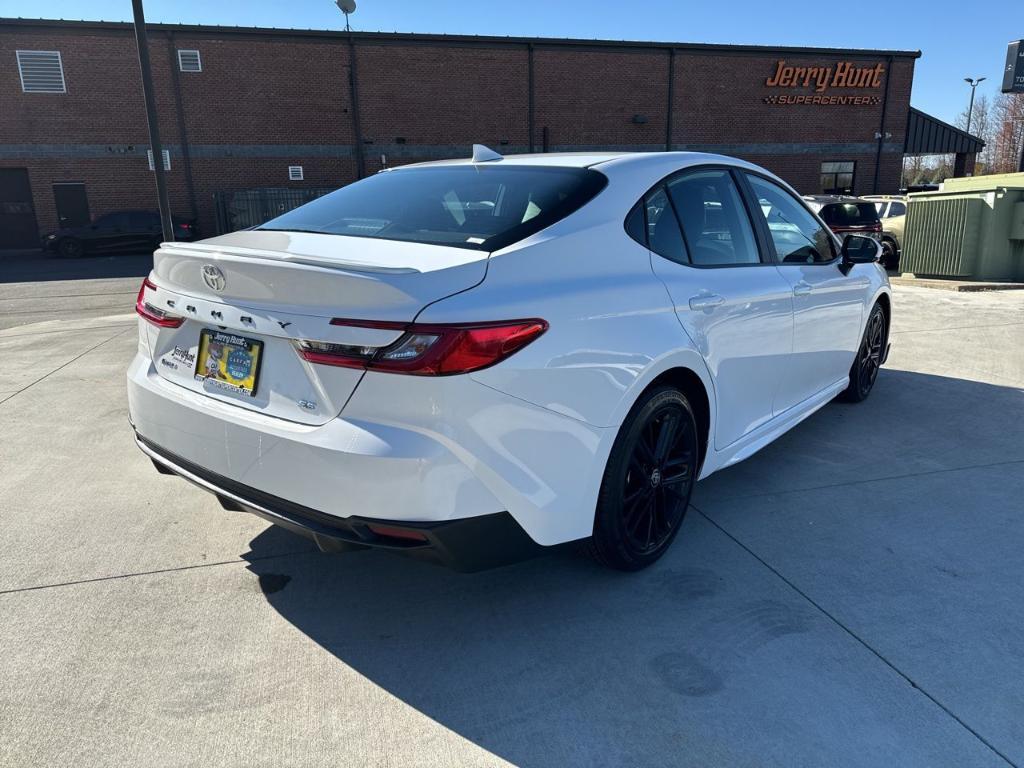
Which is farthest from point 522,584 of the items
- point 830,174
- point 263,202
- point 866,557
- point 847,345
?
point 830,174

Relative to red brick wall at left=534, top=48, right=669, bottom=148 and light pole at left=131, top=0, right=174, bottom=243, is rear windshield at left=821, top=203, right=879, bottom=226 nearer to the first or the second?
light pole at left=131, top=0, right=174, bottom=243

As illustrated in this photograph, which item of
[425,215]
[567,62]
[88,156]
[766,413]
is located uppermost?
[567,62]

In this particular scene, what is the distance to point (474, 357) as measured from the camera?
7.04 ft

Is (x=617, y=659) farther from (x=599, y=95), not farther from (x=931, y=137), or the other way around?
(x=931, y=137)

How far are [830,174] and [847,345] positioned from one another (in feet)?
103

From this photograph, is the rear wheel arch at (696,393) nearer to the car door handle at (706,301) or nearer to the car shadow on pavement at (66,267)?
the car door handle at (706,301)

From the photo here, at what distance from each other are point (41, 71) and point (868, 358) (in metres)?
28.3

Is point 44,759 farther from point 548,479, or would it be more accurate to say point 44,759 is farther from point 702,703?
point 702,703

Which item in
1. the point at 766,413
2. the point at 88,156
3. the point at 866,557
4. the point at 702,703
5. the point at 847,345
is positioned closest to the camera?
the point at 702,703

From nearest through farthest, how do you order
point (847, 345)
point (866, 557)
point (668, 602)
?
point (668, 602), point (866, 557), point (847, 345)

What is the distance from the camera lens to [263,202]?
84.4 ft

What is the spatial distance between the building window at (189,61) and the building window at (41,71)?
3787mm

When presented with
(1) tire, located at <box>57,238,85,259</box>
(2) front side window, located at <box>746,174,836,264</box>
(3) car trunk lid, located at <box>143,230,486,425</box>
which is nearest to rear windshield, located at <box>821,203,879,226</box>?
(2) front side window, located at <box>746,174,836,264</box>

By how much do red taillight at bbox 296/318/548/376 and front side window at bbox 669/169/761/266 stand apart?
4.47ft
